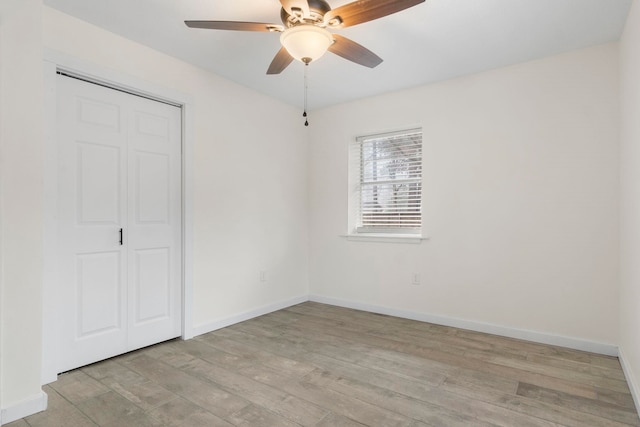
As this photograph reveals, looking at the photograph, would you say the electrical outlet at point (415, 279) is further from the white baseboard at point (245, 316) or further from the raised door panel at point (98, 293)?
the raised door panel at point (98, 293)

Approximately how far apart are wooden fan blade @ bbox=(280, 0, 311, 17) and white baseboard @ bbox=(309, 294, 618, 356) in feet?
10.2

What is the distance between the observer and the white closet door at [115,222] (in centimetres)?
250

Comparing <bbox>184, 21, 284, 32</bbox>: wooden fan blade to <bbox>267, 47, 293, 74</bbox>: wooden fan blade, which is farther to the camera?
<bbox>267, 47, 293, 74</bbox>: wooden fan blade

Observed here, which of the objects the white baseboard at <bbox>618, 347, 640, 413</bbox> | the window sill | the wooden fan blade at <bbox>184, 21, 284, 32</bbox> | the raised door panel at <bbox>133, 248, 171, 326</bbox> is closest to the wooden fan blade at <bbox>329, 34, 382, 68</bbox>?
the wooden fan blade at <bbox>184, 21, 284, 32</bbox>

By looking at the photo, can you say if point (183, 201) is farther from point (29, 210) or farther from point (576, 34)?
point (576, 34)

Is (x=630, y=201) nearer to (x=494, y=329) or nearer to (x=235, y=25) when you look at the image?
(x=494, y=329)

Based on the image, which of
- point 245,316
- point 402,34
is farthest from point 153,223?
point 402,34

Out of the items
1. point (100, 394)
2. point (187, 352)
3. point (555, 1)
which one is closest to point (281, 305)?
point (187, 352)

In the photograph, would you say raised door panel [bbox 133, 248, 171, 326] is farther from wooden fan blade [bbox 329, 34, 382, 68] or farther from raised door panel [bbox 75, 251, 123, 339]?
wooden fan blade [bbox 329, 34, 382, 68]

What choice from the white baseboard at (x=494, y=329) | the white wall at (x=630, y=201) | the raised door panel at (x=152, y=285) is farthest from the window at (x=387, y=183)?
the raised door panel at (x=152, y=285)

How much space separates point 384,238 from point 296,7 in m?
2.71

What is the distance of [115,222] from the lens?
2.75 meters

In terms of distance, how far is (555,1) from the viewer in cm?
227

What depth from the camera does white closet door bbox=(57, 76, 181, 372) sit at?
2.50 m
